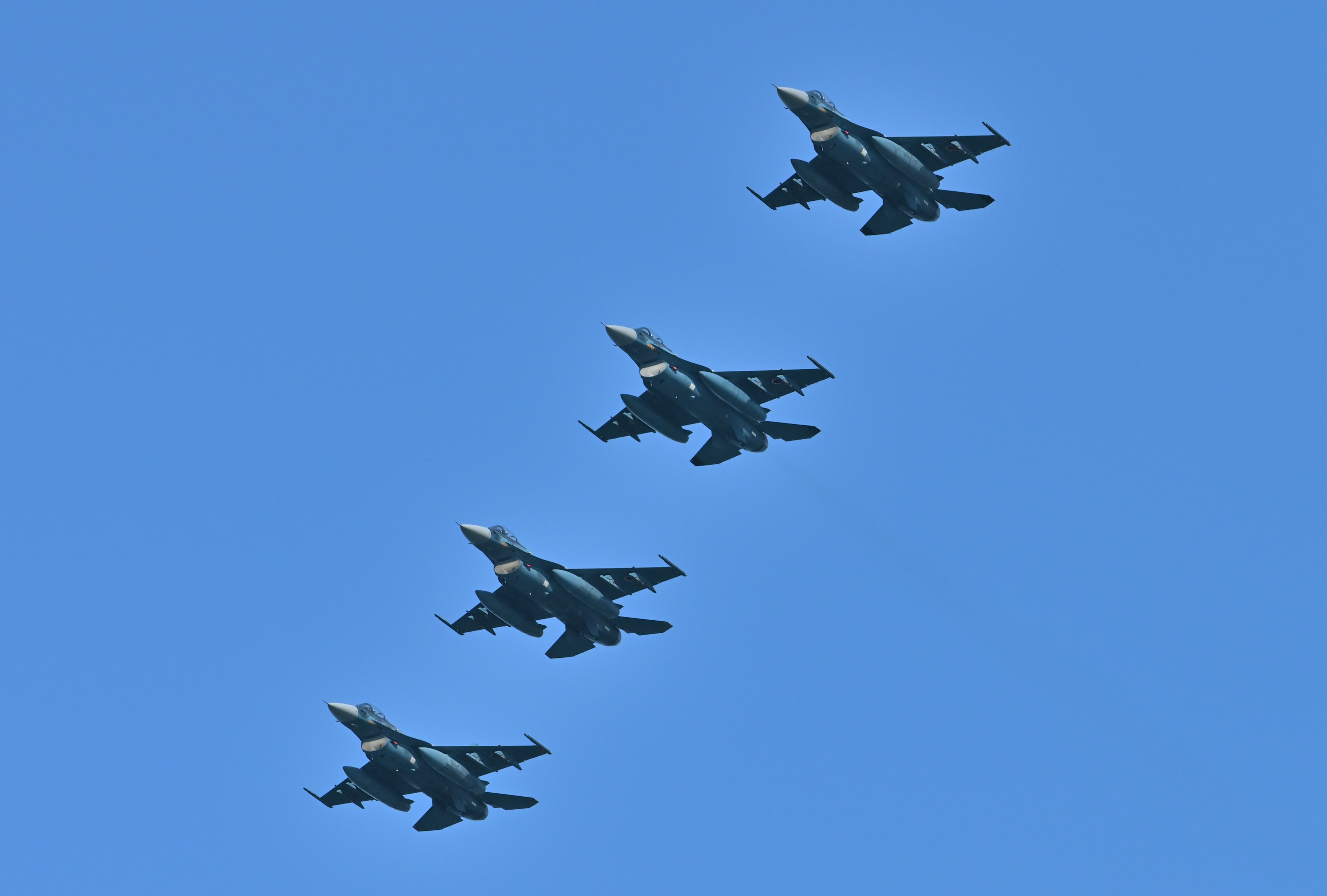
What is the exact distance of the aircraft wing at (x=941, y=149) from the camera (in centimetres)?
7988

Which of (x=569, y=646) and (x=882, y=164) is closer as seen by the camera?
(x=882, y=164)

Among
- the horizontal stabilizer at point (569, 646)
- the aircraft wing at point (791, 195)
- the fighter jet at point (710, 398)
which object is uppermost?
the aircraft wing at point (791, 195)

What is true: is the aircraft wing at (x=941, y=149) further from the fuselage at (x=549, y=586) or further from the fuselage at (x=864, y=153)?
the fuselage at (x=549, y=586)

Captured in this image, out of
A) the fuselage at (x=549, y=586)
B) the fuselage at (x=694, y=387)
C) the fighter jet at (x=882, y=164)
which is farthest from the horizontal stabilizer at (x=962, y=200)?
the fuselage at (x=549, y=586)

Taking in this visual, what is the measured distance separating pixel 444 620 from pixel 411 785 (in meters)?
9.06

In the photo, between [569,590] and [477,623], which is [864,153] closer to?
[569,590]

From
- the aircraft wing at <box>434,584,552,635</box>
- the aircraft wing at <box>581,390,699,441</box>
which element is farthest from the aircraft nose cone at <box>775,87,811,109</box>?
the aircraft wing at <box>434,584,552,635</box>

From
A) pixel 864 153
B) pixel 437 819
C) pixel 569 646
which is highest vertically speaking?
pixel 864 153

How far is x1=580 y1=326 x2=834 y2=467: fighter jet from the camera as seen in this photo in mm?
80438

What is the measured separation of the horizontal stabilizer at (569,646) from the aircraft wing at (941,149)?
87.4 ft

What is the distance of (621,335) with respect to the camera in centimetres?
8019

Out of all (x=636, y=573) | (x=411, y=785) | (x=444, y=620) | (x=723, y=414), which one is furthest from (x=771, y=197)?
(x=411, y=785)

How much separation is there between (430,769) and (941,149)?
35837mm

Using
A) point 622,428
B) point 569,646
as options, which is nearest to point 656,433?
point 622,428
